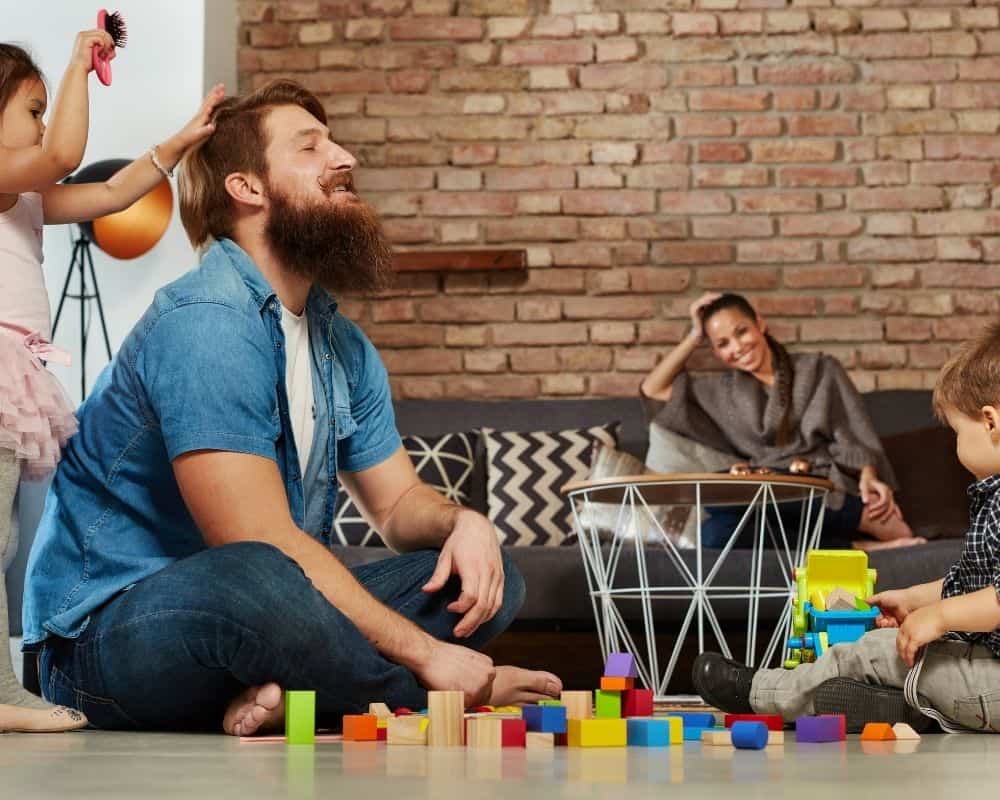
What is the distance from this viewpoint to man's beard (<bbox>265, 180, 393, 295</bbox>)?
2.03 metres

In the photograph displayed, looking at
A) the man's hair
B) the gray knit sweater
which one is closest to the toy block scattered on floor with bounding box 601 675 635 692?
the man's hair

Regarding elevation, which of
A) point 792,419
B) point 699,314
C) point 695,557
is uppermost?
point 699,314

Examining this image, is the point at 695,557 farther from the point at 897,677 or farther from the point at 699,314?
the point at 897,677

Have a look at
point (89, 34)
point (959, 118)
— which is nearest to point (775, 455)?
point (959, 118)

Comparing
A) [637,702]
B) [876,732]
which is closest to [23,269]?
[637,702]

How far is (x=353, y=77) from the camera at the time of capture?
A: 4.50m

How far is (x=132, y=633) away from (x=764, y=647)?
1.90 meters

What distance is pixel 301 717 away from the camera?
1530mm

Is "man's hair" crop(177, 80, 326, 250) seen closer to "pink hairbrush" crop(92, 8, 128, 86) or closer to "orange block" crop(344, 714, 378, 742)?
"pink hairbrush" crop(92, 8, 128, 86)

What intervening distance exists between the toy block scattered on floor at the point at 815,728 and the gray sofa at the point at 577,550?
63.3 inches

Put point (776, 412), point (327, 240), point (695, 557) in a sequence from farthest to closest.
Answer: point (776, 412)
point (695, 557)
point (327, 240)

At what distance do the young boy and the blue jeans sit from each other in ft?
1.84

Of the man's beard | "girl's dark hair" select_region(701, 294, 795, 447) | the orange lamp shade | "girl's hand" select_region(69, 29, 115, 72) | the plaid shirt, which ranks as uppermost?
"girl's hand" select_region(69, 29, 115, 72)

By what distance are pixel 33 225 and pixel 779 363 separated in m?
2.37
